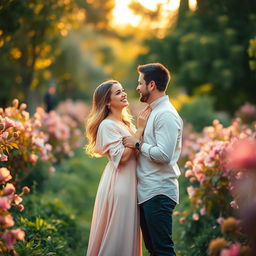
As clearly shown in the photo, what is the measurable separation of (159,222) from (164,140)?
2.80 ft

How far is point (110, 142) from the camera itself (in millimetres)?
5555

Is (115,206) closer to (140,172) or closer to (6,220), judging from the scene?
(140,172)

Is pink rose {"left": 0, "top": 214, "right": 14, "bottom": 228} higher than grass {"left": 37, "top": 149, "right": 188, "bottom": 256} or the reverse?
the reverse

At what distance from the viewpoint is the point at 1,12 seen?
348 inches

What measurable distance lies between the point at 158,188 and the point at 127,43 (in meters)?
75.4

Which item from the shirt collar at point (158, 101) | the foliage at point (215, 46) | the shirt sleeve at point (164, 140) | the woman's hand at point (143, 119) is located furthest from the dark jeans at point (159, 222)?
the foliage at point (215, 46)

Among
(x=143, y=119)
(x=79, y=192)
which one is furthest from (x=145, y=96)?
(x=79, y=192)

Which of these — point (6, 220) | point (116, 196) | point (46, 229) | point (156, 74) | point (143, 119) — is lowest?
point (6, 220)

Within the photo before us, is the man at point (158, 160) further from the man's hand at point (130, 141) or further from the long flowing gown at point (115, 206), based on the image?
the long flowing gown at point (115, 206)

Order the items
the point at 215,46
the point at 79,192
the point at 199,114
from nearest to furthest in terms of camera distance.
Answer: the point at 79,192 < the point at 199,114 < the point at 215,46

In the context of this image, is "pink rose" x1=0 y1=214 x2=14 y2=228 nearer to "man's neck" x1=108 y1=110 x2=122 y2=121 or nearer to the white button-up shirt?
the white button-up shirt

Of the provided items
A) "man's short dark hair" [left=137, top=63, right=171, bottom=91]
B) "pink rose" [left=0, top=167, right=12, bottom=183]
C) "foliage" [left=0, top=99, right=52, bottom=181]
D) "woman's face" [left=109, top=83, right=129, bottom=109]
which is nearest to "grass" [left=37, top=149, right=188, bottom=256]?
"foliage" [left=0, top=99, right=52, bottom=181]

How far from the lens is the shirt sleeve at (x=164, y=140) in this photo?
203 inches

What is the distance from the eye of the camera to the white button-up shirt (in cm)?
519
